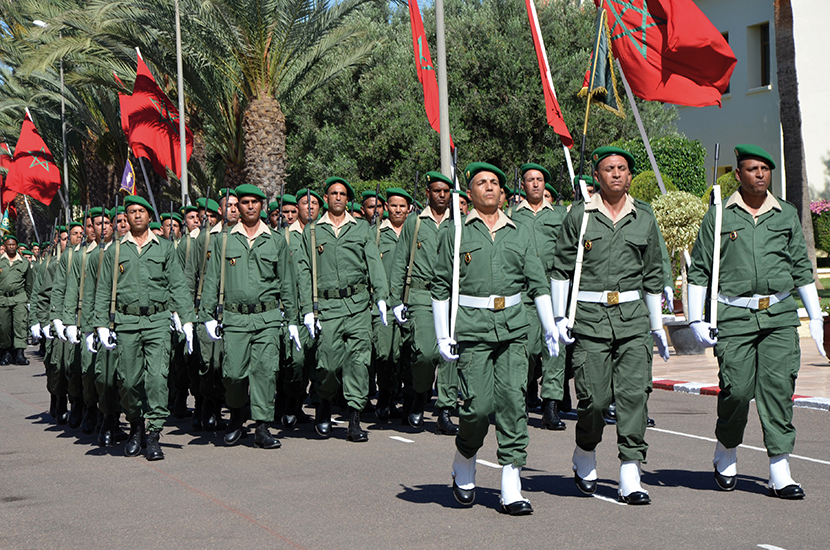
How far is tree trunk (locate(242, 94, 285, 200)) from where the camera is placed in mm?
22578

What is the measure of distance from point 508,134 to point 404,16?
900cm

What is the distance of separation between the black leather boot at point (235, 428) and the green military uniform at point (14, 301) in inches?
419

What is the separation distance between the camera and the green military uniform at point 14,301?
18.5m

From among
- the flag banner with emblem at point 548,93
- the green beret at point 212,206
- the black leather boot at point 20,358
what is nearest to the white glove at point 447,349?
the green beret at point 212,206

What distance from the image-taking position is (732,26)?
30.8m

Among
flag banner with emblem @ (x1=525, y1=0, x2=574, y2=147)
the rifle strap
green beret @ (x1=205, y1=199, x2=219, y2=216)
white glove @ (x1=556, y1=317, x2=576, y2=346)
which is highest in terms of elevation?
flag banner with emblem @ (x1=525, y1=0, x2=574, y2=147)

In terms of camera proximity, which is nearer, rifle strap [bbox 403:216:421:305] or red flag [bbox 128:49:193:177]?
rifle strap [bbox 403:216:421:305]

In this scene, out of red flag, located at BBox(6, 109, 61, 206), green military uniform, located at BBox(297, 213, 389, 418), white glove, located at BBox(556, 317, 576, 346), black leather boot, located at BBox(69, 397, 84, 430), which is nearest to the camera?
white glove, located at BBox(556, 317, 576, 346)

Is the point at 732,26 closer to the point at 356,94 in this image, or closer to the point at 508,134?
the point at 508,134

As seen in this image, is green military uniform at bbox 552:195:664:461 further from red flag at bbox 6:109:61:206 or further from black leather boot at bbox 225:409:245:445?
red flag at bbox 6:109:61:206

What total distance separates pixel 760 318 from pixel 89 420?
6458mm

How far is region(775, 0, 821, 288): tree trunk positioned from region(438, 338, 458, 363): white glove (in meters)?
16.6

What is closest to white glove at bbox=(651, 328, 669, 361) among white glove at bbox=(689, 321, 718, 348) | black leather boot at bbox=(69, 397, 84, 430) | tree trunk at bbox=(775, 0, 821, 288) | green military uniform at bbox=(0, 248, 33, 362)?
white glove at bbox=(689, 321, 718, 348)

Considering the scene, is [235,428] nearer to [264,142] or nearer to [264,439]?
[264,439]
